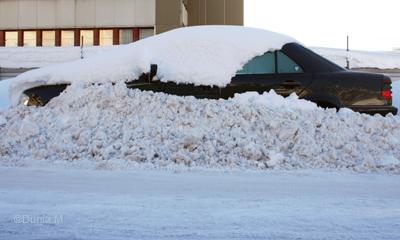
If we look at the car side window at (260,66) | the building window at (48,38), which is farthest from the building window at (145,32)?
the car side window at (260,66)

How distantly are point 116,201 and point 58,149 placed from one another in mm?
2132

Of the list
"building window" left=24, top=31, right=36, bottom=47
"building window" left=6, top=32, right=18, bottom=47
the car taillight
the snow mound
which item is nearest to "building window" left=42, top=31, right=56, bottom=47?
"building window" left=24, top=31, right=36, bottom=47

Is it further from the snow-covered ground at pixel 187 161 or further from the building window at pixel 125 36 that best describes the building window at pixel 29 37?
the snow-covered ground at pixel 187 161

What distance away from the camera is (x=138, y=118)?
21.5 ft

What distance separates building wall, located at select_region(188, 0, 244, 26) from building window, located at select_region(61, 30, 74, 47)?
7433mm

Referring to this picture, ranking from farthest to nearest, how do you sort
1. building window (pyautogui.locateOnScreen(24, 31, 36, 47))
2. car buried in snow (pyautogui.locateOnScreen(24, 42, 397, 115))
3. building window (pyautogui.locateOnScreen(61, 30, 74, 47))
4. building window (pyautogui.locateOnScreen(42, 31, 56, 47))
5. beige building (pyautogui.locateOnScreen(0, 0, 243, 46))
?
1. building window (pyautogui.locateOnScreen(24, 31, 36, 47))
2. building window (pyautogui.locateOnScreen(42, 31, 56, 47))
3. building window (pyautogui.locateOnScreen(61, 30, 74, 47))
4. beige building (pyautogui.locateOnScreen(0, 0, 243, 46))
5. car buried in snow (pyautogui.locateOnScreen(24, 42, 397, 115))

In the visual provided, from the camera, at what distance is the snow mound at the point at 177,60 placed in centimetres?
705

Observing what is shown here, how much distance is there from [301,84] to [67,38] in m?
22.6

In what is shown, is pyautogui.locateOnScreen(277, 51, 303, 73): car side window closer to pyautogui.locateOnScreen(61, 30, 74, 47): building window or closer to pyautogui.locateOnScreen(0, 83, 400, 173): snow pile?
pyautogui.locateOnScreen(0, 83, 400, 173): snow pile

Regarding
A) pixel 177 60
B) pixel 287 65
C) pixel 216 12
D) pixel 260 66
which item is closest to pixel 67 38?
pixel 216 12

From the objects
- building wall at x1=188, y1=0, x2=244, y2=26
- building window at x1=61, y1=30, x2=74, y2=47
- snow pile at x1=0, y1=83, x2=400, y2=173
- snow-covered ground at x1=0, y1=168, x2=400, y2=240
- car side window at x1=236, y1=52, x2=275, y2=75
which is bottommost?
snow-covered ground at x1=0, y1=168, x2=400, y2=240

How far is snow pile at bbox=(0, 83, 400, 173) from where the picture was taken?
5.99m

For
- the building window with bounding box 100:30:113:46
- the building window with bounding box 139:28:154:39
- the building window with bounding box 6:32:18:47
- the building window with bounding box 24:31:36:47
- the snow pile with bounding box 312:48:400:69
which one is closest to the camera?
the snow pile with bounding box 312:48:400:69

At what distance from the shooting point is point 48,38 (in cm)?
2792
